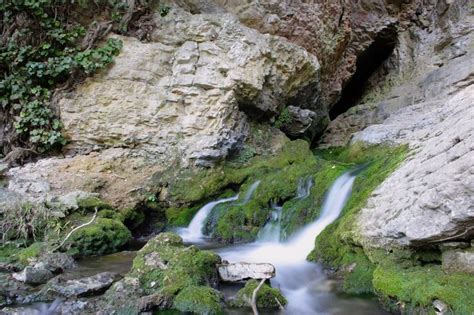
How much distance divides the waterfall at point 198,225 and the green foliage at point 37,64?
12.1 ft

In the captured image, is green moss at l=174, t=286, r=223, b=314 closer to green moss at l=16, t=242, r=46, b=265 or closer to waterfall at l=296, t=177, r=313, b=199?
green moss at l=16, t=242, r=46, b=265

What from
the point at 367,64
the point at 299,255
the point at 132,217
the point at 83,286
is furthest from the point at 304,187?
the point at 367,64

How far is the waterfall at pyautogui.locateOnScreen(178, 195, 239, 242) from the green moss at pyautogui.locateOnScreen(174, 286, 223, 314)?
3.31m

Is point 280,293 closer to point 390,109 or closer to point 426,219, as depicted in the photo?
point 426,219

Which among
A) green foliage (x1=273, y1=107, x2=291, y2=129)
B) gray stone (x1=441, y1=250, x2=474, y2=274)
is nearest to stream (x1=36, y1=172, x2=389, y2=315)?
gray stone (x1=441, y1=250, x2=474, y2=274)

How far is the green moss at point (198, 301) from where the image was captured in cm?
434

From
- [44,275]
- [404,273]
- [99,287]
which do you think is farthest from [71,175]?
[404,273]

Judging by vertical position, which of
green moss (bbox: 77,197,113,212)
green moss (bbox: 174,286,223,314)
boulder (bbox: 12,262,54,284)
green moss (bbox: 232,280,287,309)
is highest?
green moss (bbox: 232,280,287,309)

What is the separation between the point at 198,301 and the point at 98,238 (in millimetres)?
3069

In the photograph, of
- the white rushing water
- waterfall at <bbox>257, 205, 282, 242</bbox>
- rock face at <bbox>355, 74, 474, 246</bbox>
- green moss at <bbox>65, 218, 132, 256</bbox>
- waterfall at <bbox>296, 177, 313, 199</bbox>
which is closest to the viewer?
rock face at <bbox>355, 74, 474, 246</bbox>

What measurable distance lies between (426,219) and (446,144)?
4.19ft

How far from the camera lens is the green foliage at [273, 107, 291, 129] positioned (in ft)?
40.7

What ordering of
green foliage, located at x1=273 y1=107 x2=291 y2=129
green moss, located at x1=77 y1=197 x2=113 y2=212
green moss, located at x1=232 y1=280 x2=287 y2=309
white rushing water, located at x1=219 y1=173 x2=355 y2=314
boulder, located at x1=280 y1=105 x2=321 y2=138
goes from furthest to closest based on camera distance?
1. boulder, located at x1=280 y1=105 x2=321 y2=138
2. green foliage, located at x1=273 y1=107 x2=291 y2=129
3. green moss, located at x1=77 y1=197 x2=113 y2=212
4. white rushing water, located at x1=219 y1=173 x2=355 y2=314
5. green moss, located at x1=232 y1=280 x2=287 y2=309

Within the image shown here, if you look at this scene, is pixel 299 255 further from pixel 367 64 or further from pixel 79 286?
pixel 367 64
